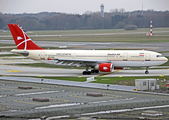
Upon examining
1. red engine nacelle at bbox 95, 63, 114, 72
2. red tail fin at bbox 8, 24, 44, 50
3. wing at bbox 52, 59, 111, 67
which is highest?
red tail fin at bbox 8, 24, 44, 50

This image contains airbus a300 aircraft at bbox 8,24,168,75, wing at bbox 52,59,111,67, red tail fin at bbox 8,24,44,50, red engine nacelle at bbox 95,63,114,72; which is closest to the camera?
red engine nacelle at bbox 95,63,114,72

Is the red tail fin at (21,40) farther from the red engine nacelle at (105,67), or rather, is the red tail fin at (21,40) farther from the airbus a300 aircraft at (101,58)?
the red engine nacelle at (105,67)

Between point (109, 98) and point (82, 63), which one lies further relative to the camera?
point (82, 63)

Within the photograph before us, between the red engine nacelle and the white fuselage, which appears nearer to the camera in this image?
the red engine nacelle

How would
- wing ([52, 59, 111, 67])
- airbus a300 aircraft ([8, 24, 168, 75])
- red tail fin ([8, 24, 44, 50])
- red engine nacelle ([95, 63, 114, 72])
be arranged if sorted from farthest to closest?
red tail fin ([8, 24, 44, 50])
wing ([52, 59, 111, 67])
airbus a300 aircraft ([8, 24, 168, 75])
red engine nacelle ([95, 63, 114, 72])

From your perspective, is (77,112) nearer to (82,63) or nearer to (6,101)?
(6,101)

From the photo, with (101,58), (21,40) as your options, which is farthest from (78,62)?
(21,40)

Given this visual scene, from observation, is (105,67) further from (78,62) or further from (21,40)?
(21,40)

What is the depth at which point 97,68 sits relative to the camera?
53.0 m

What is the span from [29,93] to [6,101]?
4838 millimetres

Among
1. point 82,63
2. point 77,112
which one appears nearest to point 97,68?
point 82,63

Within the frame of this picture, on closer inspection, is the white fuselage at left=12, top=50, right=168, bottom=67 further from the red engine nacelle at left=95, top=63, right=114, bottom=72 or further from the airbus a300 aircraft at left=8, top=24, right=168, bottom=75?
the red engine nacelle at left=95, top=63, right=114, bottom=72

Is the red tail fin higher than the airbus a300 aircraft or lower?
higher

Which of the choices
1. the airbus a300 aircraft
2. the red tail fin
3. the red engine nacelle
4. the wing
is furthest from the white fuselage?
the red tail fin
